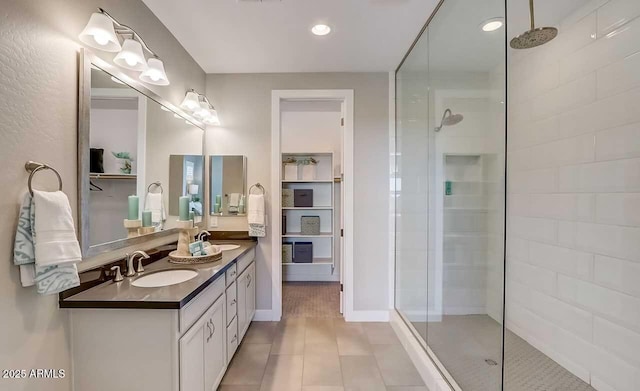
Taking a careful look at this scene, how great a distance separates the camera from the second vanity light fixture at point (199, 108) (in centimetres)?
237

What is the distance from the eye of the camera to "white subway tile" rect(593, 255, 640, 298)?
1.55m

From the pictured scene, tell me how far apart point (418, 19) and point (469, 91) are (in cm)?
68

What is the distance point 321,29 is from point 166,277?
6.92 ft

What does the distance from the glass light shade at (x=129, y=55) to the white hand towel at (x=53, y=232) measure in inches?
33.2

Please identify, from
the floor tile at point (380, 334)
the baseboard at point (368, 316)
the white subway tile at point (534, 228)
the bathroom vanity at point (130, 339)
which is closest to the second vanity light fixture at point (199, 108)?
the bathroom vanity at point (130, 339)

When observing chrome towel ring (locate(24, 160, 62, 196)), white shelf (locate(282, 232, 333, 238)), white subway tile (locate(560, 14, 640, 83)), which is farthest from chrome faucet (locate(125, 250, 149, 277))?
white subway tile (locate(560, 14, 640, 83))

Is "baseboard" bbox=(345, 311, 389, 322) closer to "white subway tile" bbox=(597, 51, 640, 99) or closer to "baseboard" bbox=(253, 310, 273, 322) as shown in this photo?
"baseboard" bbox=(253, 310, 273, 322)

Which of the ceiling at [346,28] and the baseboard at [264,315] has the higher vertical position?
the ceiling at [346,28]

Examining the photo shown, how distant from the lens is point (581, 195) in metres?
1.86

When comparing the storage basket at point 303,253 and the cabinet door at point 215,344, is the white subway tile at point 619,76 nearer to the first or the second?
the cabinet door at point 215,344

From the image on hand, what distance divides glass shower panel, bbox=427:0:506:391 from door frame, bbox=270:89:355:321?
819 mm

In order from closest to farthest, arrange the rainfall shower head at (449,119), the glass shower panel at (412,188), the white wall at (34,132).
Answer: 1. the white wall at (34,132)
2. the rainfall shower head at (449,119)
3. the glass shower panel at (412,188)

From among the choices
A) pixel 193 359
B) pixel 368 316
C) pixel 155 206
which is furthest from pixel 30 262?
pixel 368 316

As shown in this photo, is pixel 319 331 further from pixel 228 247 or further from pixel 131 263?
pixel 131 263
